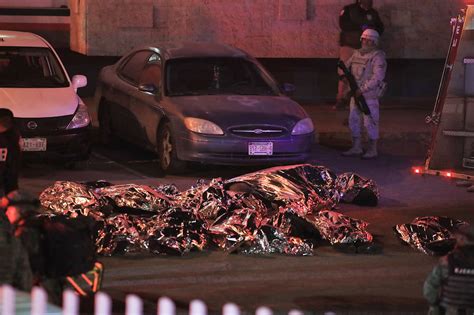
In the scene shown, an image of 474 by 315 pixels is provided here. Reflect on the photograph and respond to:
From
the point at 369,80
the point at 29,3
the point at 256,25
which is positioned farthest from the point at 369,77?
the point at 29,3

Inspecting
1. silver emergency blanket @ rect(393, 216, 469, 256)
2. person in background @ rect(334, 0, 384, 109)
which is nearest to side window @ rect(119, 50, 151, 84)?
person in background @ rect(334, 0, 384, 109)

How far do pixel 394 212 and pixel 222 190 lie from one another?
1.96m

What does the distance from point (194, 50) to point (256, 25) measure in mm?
5397

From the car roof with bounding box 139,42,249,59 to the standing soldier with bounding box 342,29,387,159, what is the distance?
4.95 feet

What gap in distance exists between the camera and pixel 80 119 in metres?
12.8

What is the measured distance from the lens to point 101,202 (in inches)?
402

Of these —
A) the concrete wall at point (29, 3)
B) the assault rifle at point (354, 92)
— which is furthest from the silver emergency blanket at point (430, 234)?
the concrete wall at point (29, 3)

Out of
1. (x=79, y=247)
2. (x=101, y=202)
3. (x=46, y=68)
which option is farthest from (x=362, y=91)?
(x=79, y=247)

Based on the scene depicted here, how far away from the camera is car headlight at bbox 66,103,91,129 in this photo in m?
12.7

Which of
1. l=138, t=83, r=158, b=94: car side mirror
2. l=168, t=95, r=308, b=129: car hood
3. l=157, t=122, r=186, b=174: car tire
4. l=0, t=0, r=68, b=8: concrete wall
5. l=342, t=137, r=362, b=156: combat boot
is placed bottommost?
l=342, t=137, r=362, b=156: combat boot

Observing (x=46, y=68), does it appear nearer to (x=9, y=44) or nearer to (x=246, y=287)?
(x=9, y=44)

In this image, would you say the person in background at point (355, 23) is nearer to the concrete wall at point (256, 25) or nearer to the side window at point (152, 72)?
the concrete wall at point (256, 25)

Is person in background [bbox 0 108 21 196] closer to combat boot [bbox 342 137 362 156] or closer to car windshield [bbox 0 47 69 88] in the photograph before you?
car windshield [bbox 0 47 69 88]

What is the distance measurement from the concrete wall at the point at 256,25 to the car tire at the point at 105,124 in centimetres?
401
